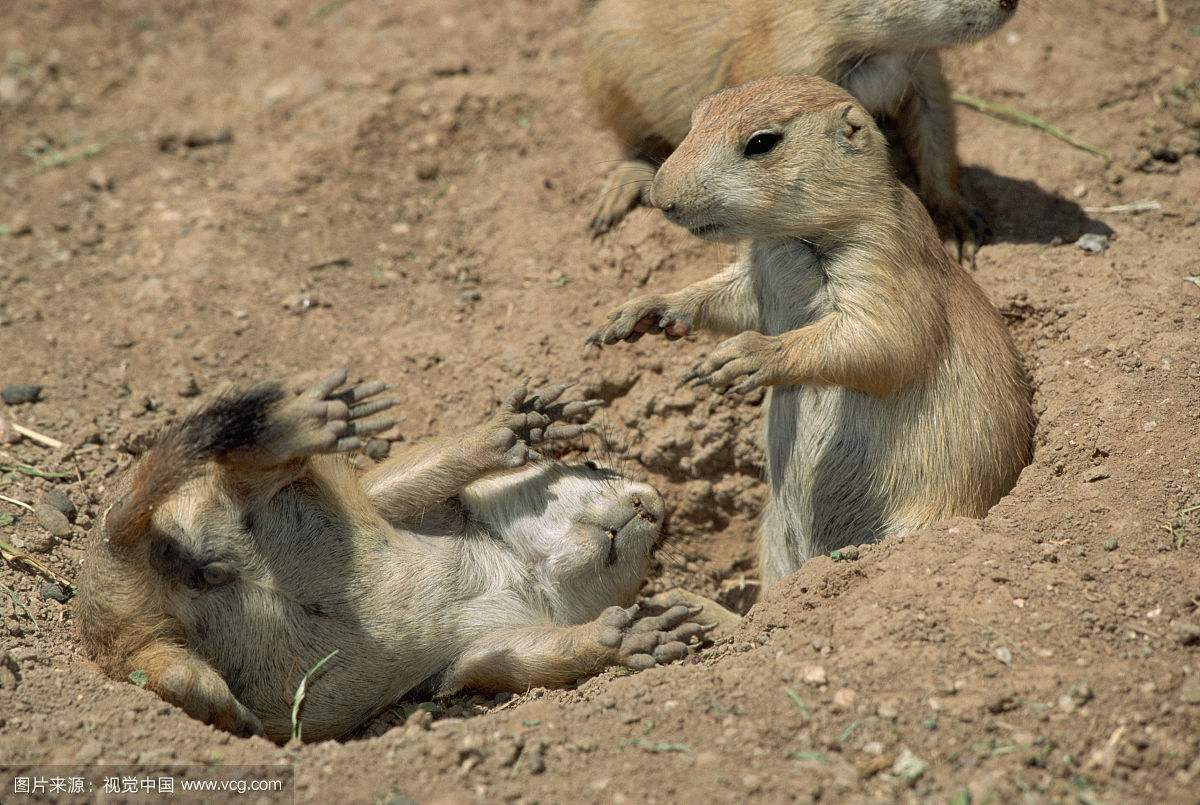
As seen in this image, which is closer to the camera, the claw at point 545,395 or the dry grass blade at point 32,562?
the dry grass blade at point 32,562

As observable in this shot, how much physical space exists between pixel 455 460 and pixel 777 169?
1.69 metres

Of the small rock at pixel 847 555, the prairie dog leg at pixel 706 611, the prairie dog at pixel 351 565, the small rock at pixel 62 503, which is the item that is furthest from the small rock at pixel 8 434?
the small rock at pixel 847 555

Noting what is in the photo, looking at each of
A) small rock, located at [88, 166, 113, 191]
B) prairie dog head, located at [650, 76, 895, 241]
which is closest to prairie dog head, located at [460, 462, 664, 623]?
prairie dog head, located at [650, 76, 895, 241]

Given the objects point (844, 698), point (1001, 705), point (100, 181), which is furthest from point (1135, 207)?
point (100, 181)

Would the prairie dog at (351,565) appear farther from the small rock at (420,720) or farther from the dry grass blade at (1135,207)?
the dry grass blade at (1135,207)

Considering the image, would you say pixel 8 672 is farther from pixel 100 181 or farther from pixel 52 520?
pixel 100 181

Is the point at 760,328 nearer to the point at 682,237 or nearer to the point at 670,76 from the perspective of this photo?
the point at 682,237

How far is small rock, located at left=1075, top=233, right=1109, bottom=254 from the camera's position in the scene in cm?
521

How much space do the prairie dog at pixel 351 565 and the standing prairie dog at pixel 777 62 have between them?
184cm

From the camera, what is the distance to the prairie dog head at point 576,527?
4.79 meters

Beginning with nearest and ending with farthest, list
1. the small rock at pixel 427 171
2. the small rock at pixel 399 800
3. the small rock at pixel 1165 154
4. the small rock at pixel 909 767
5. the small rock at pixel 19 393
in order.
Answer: the small rock at pixel 909 767 → the small rock at pixel 399 800 → the small rock at pixel 19 393 → the small rock at pixel 1165 154 → the small rock at pixel 427 171

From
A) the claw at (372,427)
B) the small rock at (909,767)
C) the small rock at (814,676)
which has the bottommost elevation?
the small rock at (814,676)

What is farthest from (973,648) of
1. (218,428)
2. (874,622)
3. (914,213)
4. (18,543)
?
(18,543)

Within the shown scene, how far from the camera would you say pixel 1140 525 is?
379 cm
